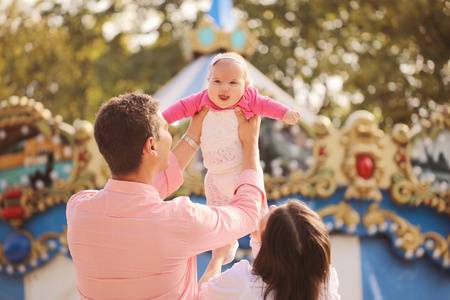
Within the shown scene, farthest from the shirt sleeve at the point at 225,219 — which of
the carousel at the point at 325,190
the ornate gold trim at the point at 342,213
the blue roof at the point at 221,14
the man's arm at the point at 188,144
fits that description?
the blue roof at the point at 221,14

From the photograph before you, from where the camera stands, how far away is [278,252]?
1.51m

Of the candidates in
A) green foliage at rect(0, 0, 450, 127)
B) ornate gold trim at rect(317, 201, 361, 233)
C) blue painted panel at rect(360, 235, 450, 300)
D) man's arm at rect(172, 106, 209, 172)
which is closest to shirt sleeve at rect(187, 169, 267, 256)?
man's arm at rect(172, 106, 209, 172)

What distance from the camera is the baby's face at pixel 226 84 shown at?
1.81m

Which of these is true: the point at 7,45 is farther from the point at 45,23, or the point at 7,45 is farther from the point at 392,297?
the point at 392,297

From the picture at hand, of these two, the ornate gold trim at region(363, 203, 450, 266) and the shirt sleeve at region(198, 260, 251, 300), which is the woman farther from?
the ornate gold trim at region(363, 203, 450, 266)

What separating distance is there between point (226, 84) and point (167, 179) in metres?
0.37

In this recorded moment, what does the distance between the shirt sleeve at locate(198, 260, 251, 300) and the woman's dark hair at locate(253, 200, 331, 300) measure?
7 centimetres

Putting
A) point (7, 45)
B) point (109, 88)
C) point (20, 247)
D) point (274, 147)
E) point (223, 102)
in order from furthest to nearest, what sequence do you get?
1. point (7, 45)
2. point (109, 88)
3. point (20, 247)
4. point (274, 147)
5. point (223, 102)

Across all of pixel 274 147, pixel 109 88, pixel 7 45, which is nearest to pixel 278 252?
pixel 274 147

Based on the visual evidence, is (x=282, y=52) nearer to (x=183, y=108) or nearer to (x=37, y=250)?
(x=37, y=250)

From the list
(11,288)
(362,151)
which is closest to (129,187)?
(362,151)

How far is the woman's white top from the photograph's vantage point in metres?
1.55

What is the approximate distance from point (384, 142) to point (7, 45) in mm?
9799

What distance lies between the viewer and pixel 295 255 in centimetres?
150
